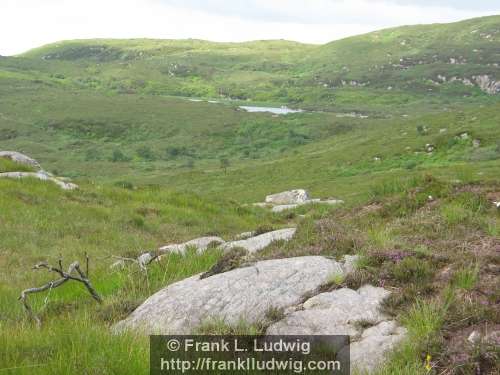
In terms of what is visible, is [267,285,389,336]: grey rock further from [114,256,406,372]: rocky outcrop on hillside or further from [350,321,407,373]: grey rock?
[350,321,407,373]: grey rock

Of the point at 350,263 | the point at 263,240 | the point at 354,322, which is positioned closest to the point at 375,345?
the point at 354,322

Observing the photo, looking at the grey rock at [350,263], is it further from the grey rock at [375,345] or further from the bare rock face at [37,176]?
the bare rock face at [37,176]

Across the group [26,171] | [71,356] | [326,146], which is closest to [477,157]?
[326,146]

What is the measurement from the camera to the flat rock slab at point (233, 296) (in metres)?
5.99

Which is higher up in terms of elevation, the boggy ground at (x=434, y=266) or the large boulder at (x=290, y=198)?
the boggy ground at (x=434, y=266)

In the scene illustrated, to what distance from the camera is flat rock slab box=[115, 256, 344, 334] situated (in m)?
5.99

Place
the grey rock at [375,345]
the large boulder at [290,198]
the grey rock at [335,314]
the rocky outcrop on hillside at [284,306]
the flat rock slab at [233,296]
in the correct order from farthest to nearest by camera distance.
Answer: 1. the large boulder at [290,198]
2. the flat rock slab at [233,296]
3. the grey rock at [335,314]
4. the rocky outcrop on hillside at [284,306]
5. the grey rock at [375,345]

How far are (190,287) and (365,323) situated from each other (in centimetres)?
245

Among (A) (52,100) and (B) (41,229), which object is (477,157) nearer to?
(B) (41,229)
